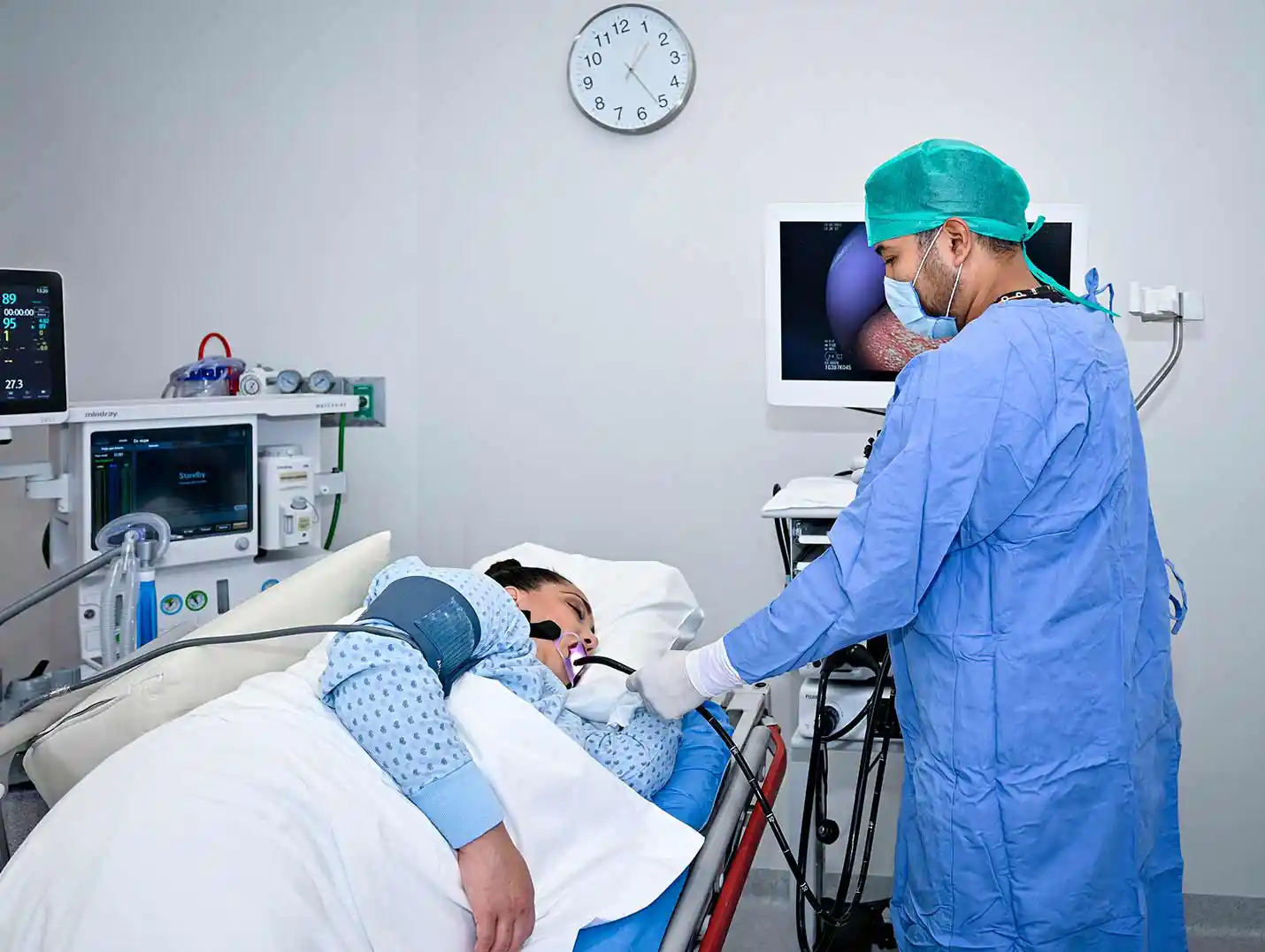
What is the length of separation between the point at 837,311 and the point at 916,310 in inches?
21.1

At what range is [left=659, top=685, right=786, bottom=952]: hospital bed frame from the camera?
1294mm

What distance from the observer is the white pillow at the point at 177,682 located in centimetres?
122

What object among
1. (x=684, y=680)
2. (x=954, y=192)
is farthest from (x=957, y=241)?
(x=684, y=680)

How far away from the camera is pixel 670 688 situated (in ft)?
4.70

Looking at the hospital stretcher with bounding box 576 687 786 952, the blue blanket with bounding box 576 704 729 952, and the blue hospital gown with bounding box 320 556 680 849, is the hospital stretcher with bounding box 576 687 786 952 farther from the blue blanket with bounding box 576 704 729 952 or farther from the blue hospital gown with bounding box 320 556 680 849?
the blue hospital gown with bounding box 320 556 680 849

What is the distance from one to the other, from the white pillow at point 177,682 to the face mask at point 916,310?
2.93ft

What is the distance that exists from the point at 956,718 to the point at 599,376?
155 centimetres

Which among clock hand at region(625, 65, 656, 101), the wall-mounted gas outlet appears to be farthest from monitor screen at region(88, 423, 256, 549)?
clock hand at region(625, 65, 656, 101)

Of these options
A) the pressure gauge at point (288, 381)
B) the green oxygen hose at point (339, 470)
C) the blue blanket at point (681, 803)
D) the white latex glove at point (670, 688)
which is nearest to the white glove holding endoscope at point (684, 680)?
the white latex glove at point (670, 688)

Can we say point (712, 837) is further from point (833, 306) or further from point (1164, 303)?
point (1164, 303)

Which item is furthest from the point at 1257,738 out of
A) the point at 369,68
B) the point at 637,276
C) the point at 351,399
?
the point at 369,68

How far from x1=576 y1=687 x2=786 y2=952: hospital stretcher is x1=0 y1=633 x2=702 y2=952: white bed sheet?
0.03 m

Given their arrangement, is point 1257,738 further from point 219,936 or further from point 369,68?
point 369,68

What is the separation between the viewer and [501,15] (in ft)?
8.71
